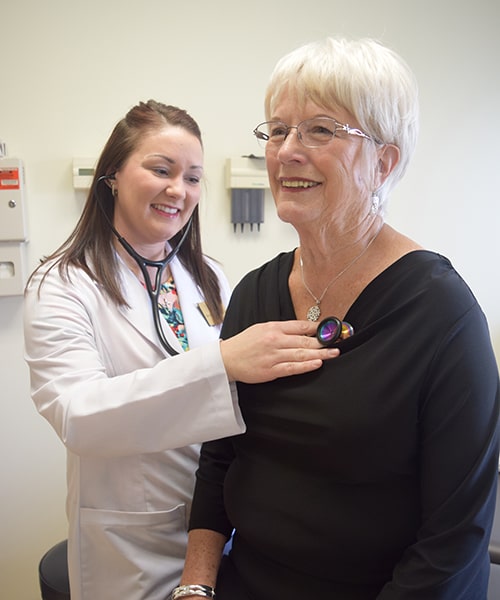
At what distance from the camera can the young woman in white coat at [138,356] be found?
945 mm

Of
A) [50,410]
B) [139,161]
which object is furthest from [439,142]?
[50,410]

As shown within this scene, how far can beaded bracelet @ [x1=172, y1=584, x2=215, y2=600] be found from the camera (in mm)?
969

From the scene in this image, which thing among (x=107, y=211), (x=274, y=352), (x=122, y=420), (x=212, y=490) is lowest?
(x=212, y=490)

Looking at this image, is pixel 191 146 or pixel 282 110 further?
pixel 191 146

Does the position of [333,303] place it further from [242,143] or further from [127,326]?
[242,143]

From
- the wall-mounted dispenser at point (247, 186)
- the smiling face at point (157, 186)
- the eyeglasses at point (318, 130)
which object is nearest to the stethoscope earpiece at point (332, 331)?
the eyeglasses at point (318, 130)

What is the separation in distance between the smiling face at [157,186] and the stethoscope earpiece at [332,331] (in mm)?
556

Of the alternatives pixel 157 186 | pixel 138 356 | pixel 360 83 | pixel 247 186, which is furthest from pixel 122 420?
pixel 247 186

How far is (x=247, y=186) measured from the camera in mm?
1923

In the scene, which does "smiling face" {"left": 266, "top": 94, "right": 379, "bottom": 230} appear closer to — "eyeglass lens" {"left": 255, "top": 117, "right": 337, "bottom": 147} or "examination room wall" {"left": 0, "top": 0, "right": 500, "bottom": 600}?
"eyeglass lens" {"left": 255, "top": 117, "right": 337, "bottom": 147}

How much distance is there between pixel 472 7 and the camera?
82.1 inches

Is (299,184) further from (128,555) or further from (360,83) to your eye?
(128,555)

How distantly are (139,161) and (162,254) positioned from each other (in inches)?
10.4

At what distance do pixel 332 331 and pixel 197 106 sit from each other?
1.31 metres
